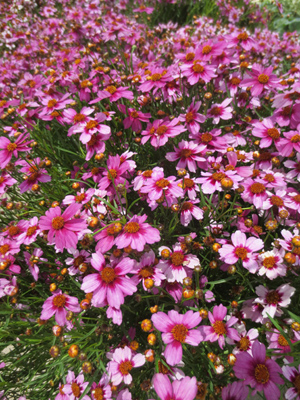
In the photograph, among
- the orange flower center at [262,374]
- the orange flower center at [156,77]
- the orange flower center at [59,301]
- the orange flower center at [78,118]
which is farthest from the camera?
the orange flower center at [156,77]

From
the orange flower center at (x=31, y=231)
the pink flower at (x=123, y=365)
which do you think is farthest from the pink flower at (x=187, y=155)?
the pink flower at (x=123, y=365)

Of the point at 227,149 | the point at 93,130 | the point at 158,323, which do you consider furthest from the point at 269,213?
the point at 93,130

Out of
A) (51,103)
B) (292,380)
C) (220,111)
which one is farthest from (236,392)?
(51,103)

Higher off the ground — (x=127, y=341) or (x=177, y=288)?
(x=177, y=288)

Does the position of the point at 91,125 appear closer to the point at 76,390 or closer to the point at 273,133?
the point at 273,133

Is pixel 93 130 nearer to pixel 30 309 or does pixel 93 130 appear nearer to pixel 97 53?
pixel 30 309

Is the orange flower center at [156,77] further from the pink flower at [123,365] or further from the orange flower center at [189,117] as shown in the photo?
the pink flower at [123,365]
